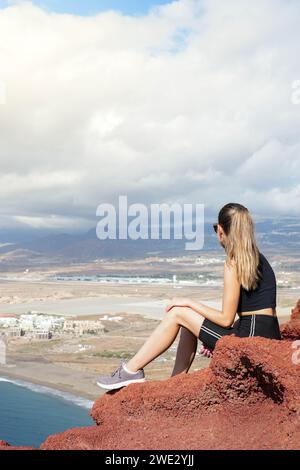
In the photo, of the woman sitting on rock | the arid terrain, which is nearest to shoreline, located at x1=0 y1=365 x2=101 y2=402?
the arid terrain

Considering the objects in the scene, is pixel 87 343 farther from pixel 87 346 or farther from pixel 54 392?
pixel 54 392

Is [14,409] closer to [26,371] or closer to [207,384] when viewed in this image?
[26,371]

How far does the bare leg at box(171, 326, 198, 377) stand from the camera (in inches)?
369

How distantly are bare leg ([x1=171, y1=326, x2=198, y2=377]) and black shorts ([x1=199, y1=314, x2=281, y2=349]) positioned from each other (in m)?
0.48

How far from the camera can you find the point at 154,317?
125 meters

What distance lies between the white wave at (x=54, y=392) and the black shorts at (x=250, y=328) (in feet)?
Result: 150

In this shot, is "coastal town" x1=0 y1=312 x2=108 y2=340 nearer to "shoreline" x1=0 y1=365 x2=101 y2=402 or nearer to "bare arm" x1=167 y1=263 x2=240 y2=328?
"shoreline" x1=0 y1=365 x2=101 y2=402

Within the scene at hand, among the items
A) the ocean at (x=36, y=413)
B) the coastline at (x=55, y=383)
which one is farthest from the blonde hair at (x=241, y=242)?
the coastline at (x=55, y=383)

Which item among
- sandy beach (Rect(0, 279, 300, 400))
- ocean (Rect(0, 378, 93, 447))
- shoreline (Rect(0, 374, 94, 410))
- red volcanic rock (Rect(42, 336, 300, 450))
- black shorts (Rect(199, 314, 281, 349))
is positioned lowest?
ocean (Rect(0, 378, 93, 447))

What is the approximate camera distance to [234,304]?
8445mm

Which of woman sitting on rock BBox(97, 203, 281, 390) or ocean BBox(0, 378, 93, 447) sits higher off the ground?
woman sitting on rock BBox(97, 203, 281, 390)

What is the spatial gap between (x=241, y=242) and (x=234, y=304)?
910mm

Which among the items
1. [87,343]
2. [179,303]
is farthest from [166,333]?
[87,343]
